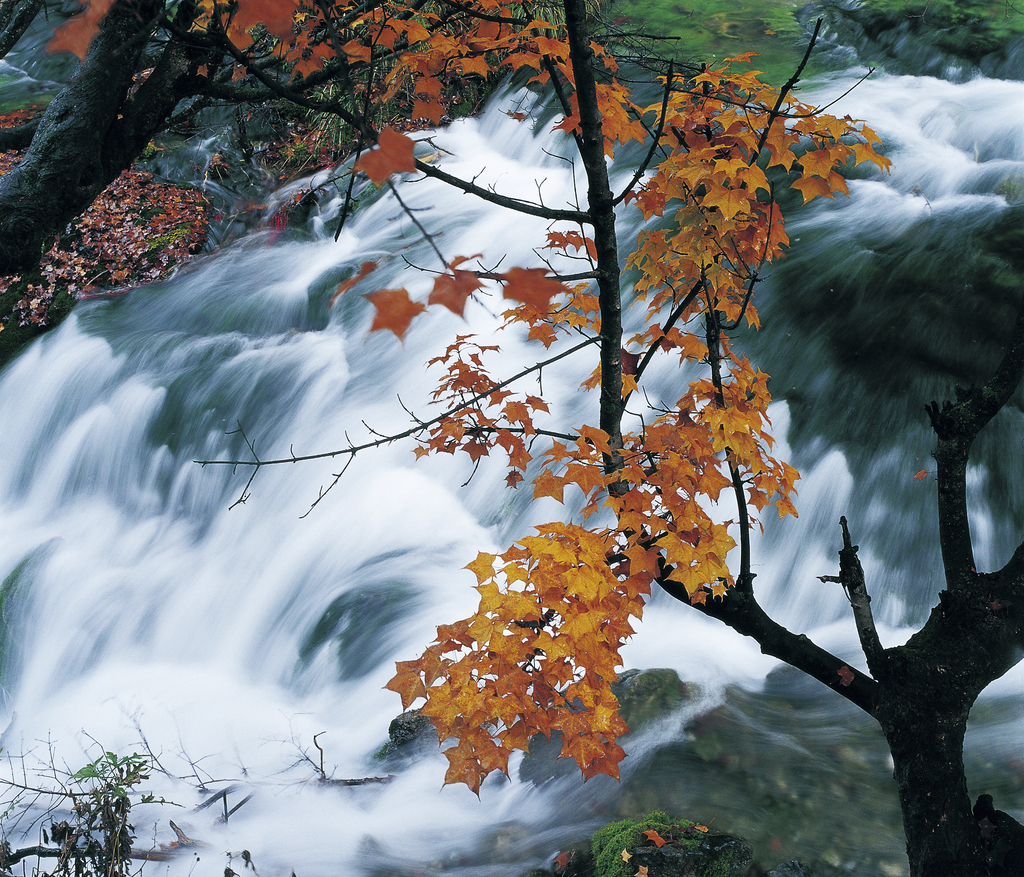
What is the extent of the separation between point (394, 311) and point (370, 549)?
4414 mm

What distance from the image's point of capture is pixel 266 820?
12.8 ft

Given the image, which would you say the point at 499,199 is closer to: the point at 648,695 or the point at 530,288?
the point at 530,288

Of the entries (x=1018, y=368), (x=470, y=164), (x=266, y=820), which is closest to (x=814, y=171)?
(x=1018, y=368)

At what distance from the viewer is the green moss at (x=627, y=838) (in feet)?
8.93

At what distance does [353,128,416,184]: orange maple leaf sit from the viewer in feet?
4.54

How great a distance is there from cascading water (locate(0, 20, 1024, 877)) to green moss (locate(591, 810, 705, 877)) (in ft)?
0.64

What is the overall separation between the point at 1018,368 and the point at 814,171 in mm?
992

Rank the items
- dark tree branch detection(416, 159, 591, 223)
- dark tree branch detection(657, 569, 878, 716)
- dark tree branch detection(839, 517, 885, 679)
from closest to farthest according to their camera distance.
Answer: dark tree branch detection(416, 159, 591, 223) → dark tree branch detection(839, 517, 885, 679) → dark tree branch detection(657, 569, 878, 716)

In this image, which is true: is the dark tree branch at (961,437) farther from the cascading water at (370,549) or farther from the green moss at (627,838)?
the green moss at (627,838)

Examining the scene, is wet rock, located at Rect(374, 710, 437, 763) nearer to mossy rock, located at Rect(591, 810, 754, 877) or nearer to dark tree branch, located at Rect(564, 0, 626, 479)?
mossy rock, located at Rect(591, 810, 754, 877)

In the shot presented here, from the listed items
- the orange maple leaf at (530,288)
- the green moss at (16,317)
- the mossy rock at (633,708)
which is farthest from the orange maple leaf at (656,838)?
the green moss at (16,317)

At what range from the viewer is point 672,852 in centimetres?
272

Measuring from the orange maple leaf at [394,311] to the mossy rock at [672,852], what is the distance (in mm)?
2236

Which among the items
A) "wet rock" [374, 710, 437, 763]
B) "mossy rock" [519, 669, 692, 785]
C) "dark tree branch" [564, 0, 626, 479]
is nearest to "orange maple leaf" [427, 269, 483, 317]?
"dark tree branch" [564, 0, 626, 479]
